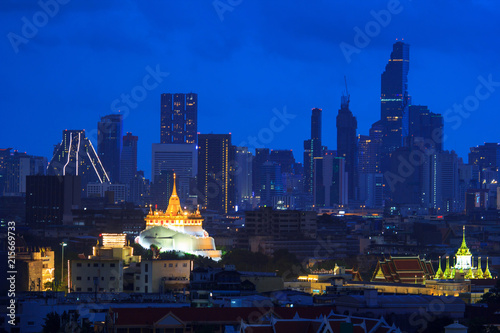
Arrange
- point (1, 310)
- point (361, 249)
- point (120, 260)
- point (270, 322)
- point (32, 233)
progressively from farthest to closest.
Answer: point (361, 249) < point (32, 233) < point (120, 260) < point (1, 310) < point (270, 322)

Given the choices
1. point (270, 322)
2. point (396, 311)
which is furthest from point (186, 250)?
point (270, 322)

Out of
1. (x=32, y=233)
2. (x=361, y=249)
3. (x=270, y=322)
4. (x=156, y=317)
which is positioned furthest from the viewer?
(x=361, y=249)

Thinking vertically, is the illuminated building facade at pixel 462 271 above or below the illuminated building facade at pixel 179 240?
below

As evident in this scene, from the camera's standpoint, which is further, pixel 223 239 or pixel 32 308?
pixel 223 239

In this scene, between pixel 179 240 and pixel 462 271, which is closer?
pixel 462 271

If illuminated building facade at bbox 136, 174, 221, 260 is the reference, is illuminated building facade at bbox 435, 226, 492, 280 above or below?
below

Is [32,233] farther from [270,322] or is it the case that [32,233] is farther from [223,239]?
[270,322]

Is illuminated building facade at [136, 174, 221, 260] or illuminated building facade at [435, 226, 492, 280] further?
illuminated building facade at [136, 174, 221, 260]

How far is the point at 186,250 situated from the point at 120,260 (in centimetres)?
3622

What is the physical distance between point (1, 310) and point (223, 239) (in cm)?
11755

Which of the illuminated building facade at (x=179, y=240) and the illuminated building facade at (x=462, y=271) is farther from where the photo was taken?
the illuminated building facade at (x=179, y=240)

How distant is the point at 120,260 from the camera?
11619 centimetres

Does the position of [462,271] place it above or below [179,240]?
below

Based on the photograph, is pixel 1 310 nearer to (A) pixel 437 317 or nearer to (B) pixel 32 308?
(B) pixel 32 308
